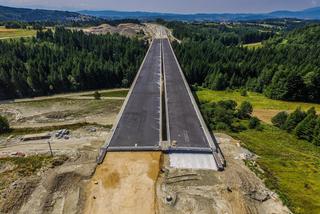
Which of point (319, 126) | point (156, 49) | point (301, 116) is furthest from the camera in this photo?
point (156, 49)

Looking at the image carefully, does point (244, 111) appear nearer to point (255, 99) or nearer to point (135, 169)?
point (255, 99)

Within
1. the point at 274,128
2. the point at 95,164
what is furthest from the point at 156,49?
the point at 95,164

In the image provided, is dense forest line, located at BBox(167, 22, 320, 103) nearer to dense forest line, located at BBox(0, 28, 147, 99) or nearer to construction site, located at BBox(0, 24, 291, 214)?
dense forest line, located at BBox(0, 28, 147, 99)

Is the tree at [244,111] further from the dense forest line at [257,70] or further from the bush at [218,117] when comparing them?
the dense forest line at [257,70]

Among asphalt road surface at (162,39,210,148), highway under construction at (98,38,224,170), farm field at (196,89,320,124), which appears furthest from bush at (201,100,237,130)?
farm field at (196,89,320,124)

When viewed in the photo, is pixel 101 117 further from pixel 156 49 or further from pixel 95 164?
pixel 156 49

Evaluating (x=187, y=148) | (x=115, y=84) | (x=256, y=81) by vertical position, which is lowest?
(x=115, y=84)
